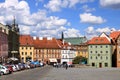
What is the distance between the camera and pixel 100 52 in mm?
161375

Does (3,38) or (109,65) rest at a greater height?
Result: (3,38)

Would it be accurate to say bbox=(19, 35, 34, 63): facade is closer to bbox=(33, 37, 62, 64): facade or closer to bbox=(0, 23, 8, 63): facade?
bbox=(33, 37, 62, 64): facade

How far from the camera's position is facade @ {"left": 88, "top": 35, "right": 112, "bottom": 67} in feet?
518

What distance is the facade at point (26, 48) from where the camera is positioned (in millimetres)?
188250

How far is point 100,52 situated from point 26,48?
4305 cm

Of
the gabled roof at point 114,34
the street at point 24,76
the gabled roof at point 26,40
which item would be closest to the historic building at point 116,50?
the gabled roof at point 114,34

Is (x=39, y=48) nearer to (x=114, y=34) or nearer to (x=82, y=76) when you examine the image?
(x=114, y=34)

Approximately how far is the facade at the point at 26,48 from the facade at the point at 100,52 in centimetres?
3778

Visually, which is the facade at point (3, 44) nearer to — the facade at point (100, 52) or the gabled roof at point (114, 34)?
the facade at point (100, 52)

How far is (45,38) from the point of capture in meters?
198

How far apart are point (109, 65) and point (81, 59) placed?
1098 inches

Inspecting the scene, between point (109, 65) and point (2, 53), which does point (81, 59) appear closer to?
point (109, 65)

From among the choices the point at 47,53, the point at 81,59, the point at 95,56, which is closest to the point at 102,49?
the point at 95,56

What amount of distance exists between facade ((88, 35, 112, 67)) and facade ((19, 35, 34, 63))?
124ft
